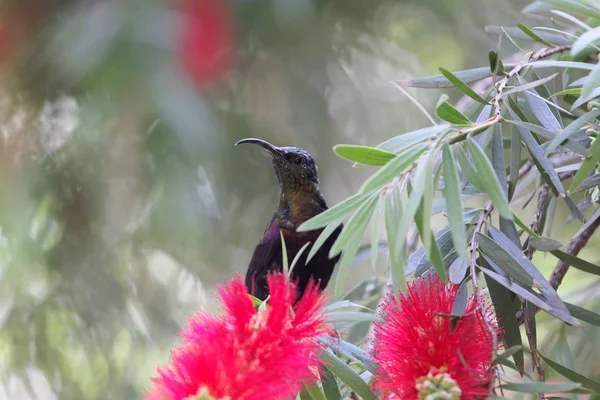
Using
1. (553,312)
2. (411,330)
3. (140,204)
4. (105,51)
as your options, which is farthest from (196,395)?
(140,204)

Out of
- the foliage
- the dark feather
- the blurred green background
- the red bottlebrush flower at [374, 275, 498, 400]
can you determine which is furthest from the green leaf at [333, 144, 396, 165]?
the blurred green background

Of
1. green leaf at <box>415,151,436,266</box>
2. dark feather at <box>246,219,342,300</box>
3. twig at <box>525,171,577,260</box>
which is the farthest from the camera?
dark feather at <box>246,219,342,300</box>

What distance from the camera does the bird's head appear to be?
0.96 metres

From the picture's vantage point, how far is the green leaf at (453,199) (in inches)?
18.0

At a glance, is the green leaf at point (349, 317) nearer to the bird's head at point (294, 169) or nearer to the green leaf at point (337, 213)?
the green leaf at point (337, 213)

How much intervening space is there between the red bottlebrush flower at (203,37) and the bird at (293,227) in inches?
18.6

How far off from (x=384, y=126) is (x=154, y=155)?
0.58 m

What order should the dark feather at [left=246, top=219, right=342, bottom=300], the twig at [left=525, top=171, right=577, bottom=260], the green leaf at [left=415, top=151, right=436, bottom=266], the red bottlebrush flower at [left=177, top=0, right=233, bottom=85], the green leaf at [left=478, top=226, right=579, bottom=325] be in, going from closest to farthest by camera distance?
the green leaf at [left=415, top=151, right=436, bottom=266] < the green leaf at [left=478, top=226, right=579, bottom=325] < the twig at [left=525, top=171, right=577, bottom=260] < the dark feather at [left=246, top=219, right=342, bottom=300] < the red bottlebrush flower at [left=177, top=0, right=233, bottom=85]

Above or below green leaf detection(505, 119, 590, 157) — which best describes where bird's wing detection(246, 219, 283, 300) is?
above

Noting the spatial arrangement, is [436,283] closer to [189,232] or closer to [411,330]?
[411,330]

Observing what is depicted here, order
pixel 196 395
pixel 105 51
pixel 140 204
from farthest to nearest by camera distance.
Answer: pixel 140 204
pixel 105 51
pixel 196 395

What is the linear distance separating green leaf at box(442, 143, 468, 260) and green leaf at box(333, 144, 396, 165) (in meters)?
0.05

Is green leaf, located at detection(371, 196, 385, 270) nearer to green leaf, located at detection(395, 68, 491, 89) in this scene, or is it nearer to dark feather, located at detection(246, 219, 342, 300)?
green leaf, located at detection(395, 68, 491, 89)

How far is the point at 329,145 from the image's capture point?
165 centimetres
